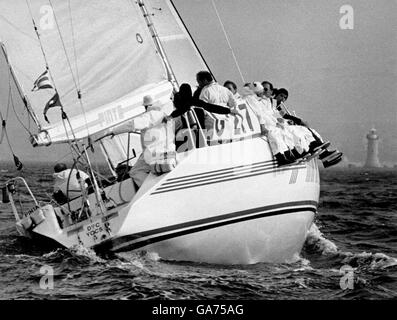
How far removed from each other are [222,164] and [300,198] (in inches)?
46.3

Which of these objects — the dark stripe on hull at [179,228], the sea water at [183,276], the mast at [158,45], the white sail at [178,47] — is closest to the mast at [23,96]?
the sea water at [183,276]

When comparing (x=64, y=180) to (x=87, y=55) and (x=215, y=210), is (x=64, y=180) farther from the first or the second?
(x=215, y=210)

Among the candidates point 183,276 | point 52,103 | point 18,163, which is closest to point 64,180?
point 18,163

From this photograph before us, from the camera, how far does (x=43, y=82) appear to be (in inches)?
416

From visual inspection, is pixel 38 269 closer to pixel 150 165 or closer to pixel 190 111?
pixel 150 165

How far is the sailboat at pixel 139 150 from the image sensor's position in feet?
26.3

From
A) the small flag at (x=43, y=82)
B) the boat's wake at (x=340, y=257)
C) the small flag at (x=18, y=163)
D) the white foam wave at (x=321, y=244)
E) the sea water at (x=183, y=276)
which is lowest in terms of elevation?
the white foam wave at (x=321, y=244)

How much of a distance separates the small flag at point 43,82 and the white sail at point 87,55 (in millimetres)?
94

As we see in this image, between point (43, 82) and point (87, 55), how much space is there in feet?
2.66

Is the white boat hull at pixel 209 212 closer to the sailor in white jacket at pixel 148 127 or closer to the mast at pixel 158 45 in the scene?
the sailor in white jacket at pixel 148 127

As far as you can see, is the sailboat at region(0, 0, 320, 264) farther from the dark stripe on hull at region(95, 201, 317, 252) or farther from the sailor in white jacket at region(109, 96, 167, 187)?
the sailor in white jacket at region(109, 96, 167, 187)

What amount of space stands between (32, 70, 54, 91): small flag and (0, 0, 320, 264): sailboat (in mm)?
111

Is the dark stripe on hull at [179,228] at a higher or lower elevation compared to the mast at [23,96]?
lower
